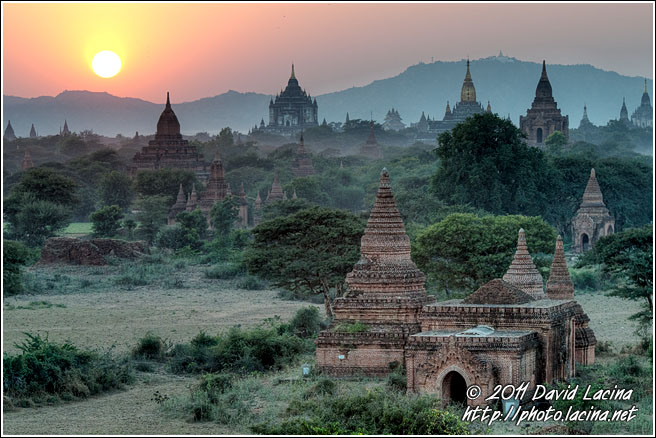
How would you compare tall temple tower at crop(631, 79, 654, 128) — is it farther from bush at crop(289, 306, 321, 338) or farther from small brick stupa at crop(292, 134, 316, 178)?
bush at crop(289, 306, 321, 338)

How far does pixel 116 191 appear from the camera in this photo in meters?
88.0

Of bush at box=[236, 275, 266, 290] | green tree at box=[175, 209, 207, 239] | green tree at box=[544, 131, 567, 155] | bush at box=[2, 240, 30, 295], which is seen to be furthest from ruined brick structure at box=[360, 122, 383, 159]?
bush at box=[2, 240, 30, 295]

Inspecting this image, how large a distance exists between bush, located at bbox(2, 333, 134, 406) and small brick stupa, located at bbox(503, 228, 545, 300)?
26.9 ft

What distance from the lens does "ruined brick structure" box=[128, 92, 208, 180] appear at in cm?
9812

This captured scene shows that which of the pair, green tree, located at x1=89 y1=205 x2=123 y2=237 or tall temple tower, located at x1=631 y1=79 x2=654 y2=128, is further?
tall temple tower, located at x1=631 y1=79 x2=654 y2=128

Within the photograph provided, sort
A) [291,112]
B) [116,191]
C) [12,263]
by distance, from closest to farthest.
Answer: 1. [12,263]
2. [116,191]
3. [291,112]

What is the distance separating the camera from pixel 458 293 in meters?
39.2

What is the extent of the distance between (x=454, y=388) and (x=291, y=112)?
15281 centimetres

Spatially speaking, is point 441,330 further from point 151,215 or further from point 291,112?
point 291,112

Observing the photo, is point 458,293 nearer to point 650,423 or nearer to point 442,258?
point 442,258

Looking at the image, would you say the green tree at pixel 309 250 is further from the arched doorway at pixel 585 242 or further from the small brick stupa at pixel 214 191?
the small brick stupa at pixel 214 191


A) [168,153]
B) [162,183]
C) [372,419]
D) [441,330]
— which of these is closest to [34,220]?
[162,183]

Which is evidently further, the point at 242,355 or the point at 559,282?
the point at 559,282

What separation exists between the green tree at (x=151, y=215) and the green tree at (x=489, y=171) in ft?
46.0
